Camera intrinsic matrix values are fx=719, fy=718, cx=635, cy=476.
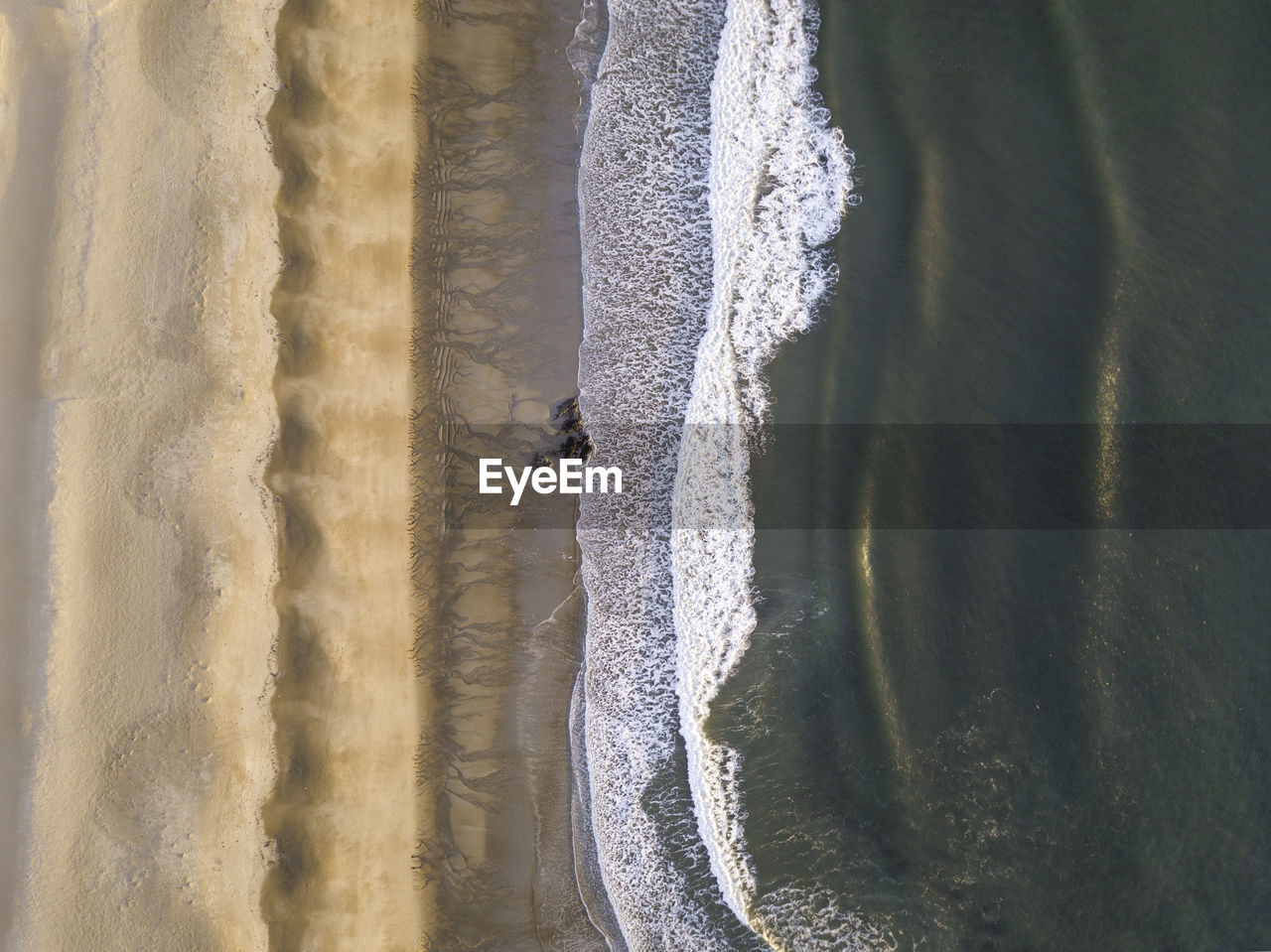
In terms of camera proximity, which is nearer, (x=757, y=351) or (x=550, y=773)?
(x=757, y=351)

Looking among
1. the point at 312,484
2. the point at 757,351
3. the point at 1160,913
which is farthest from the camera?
the point at 312,484

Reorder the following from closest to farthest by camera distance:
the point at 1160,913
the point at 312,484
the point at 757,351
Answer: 1. the point at 1160,913
2. the point at 757,351
3. the point at 312,484

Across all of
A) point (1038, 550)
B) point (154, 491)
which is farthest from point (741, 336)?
point (154, 491)

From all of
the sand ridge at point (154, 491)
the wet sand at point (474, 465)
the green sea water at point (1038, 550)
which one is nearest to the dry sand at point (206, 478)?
the sand ridge at point (154, 491)

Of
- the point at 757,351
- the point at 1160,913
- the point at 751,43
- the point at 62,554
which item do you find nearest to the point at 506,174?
the point at 751,43

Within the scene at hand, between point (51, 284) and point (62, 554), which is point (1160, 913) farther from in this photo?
Answer: point (51, 284)

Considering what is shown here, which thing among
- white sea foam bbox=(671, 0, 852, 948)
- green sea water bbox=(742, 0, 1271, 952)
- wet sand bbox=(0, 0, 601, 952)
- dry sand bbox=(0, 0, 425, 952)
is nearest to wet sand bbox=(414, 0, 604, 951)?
wet sand bbox=(0, 0, 601, 952)

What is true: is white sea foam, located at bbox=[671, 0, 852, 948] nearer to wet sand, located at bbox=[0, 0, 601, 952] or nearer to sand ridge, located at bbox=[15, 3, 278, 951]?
wet sand, located at bbox=[0, 0, 601, 952]

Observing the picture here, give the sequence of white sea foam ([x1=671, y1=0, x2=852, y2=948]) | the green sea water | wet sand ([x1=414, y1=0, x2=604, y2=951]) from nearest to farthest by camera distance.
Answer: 1. the green sea water
2. white sea foam ([x1=671, y1=0, x2=852, y2=948])
3. wet sand ([x1=414, y1=0, x2=604, y2=951])
